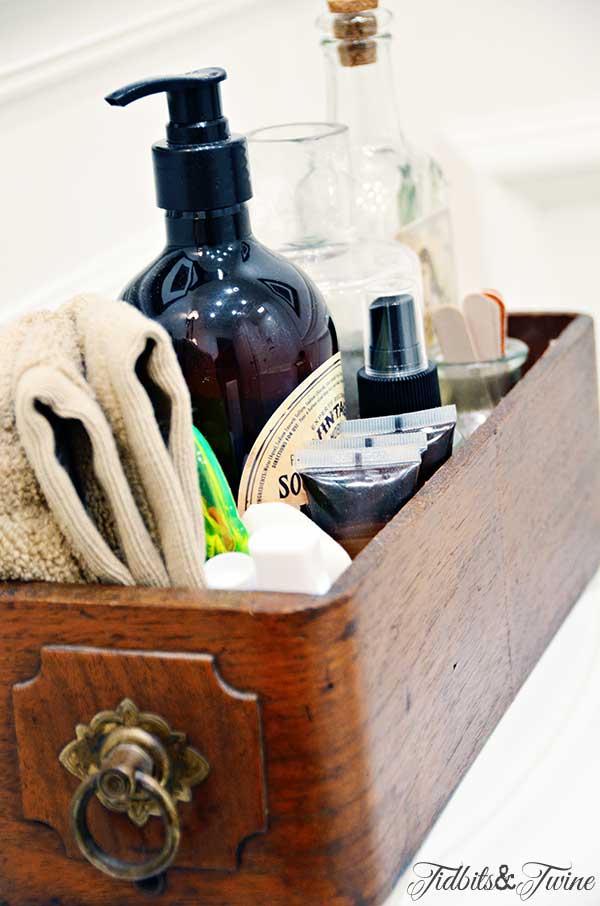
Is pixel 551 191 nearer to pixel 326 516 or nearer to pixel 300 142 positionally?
pixel 300 142

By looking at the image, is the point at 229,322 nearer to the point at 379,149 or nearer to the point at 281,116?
the point at 379,149

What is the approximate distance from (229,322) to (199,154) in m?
0.06

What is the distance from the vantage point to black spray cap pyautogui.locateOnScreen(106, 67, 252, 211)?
412 mm

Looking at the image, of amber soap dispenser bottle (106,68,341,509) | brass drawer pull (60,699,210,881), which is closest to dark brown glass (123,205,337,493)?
amber soap dispenser bottle (106,68,341,509)

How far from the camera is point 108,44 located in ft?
2.07

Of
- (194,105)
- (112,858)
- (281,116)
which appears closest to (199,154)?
(194,105)

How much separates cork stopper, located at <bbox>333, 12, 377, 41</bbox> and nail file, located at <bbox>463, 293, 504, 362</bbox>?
13 centimetres

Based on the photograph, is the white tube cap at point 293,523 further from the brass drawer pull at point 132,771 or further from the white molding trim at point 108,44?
the white molding trim at point 108,44

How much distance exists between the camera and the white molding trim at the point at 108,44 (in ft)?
1.86

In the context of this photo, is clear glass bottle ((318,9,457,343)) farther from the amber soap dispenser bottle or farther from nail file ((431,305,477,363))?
the amber soap dispenser bottle

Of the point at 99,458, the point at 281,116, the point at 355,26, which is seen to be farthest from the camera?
the point at 281,116

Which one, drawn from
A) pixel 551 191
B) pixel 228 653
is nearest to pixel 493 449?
pixel 228 653

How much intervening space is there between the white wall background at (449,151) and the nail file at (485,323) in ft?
0.43

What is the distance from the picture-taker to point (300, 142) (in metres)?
0.52
